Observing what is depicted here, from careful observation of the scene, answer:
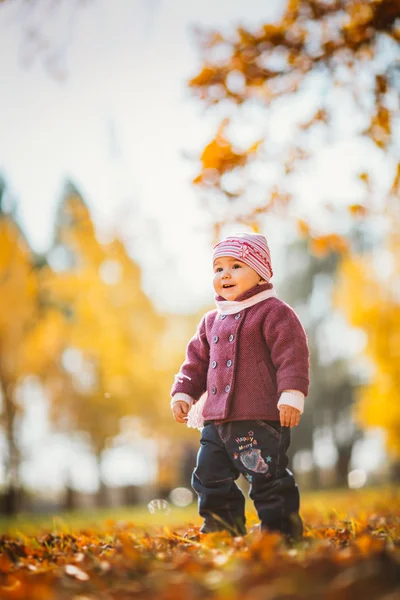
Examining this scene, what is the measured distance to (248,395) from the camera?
3.20 m

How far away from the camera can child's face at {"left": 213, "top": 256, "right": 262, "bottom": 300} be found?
3.40 metres

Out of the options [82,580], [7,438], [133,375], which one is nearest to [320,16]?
[82,580]

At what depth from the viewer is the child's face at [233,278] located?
340cm

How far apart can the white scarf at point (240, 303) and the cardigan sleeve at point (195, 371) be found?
0.73 feet

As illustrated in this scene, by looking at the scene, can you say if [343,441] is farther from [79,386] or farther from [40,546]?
[40,546]

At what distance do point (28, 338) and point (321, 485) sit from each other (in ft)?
52.4

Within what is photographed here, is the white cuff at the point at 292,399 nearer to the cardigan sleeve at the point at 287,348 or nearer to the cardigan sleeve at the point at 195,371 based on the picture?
the cardigan sleeve at the point at 287,348

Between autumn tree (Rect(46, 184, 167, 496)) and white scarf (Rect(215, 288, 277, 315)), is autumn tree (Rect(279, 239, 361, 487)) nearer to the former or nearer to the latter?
autumn tree (Rect(46, 184, 167, 496))

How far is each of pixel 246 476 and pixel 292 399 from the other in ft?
1.75

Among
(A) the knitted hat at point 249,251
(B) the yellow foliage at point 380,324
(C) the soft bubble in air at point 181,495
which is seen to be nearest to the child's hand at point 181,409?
(A) the knitted hat at point 249,251

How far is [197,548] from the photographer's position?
2.81 meters

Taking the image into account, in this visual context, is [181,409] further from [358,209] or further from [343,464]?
[343,464]

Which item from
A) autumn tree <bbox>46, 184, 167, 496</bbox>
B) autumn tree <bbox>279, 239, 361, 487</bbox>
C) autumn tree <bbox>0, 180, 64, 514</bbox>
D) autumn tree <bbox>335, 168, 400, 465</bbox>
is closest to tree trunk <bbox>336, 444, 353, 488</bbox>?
autumn tree <bbox>279, 239, 361, 487</bbox>

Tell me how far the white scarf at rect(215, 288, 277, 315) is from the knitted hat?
99 mm
